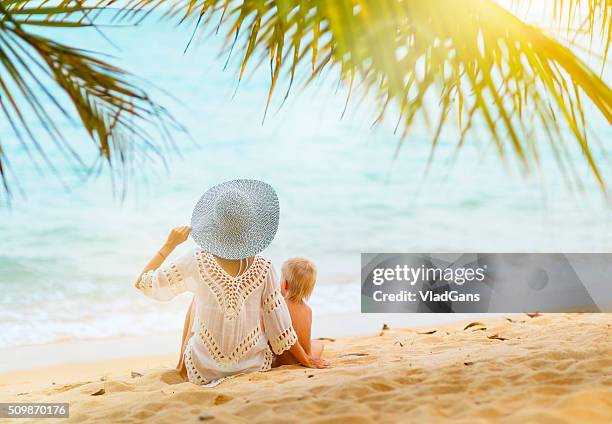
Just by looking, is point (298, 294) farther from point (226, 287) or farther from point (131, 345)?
point (131, 345)

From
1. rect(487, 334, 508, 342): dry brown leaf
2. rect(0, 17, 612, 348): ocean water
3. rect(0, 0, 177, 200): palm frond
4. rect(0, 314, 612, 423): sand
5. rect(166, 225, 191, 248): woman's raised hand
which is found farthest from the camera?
rect(0, 17, 612, 348): ocean water

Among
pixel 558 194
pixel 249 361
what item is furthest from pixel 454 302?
pixel 558 194

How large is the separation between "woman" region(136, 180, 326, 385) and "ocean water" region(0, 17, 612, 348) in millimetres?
2912

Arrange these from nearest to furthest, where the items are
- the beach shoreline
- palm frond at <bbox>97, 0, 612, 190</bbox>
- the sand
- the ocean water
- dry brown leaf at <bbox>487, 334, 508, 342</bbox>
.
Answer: palm frond at <bbox>97, 0, 612, 190</bbox>
the sand
dry brown leaf at <bbox>487, 334, 508, 342</bbox>
the beach shoreline
the ocean water

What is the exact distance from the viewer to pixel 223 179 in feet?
33.5

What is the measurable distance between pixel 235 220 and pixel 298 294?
0.43m

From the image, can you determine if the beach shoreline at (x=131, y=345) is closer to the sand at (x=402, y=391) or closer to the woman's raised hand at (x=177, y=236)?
the sand at (x=402, y=391)

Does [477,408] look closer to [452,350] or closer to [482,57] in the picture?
[482,57]

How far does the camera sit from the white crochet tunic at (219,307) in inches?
90.6

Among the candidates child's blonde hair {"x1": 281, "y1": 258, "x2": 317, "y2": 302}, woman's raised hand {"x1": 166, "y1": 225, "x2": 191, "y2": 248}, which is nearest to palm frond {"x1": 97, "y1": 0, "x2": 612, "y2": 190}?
woman's raised hand {"x1": 166, "y1": 225, "x2": 191, "y2": 248}

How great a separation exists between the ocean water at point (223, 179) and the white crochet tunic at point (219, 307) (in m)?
2.91

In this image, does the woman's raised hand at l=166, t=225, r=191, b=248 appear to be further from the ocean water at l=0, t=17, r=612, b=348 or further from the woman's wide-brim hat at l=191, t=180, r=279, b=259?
the ocean water at l=0, t=17, r=612, b=348

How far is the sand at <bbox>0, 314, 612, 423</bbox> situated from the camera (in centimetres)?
161

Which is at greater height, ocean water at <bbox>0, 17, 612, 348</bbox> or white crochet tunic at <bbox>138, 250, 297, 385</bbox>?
ocean water at <bbox>0, 17, 612, 348</bbox>
